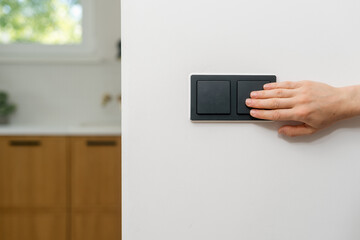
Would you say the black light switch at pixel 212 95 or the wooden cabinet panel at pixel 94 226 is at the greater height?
the black light switch at pixel 212 95

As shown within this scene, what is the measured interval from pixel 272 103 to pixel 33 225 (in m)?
1.99

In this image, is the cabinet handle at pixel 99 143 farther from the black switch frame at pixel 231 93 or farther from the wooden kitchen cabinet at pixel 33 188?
the black switch frame at pixel 231 93

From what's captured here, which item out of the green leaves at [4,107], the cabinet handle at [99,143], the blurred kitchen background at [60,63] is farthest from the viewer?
the blurred kitchen background at [60,63]

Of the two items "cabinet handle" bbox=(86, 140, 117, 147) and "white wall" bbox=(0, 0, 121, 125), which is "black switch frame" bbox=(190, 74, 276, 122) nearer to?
"cabinet handle" bbox=(86, 140, 117, 147)

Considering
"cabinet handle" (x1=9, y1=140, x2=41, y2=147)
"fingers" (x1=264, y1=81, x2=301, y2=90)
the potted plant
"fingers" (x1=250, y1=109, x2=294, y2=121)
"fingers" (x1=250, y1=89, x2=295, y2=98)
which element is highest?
"fingers" (x1=264, y1=81, x2=301, y2=90)

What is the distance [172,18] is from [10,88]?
98.1 inches

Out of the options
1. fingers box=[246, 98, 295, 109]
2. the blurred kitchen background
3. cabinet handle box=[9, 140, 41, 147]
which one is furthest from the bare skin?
the blurred kitchen background

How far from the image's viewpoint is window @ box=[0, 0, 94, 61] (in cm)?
275

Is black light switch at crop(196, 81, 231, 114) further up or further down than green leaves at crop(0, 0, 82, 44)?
further down

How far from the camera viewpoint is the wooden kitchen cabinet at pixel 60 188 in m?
2.12

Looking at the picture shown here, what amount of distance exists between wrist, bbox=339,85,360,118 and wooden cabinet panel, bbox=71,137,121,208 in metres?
1.65

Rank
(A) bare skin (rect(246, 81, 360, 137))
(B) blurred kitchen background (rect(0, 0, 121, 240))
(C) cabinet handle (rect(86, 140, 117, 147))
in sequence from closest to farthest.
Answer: (A) bare skin (rect(246, 81, 360, 137)) < (C) cabinet handle (rect(86, 140, 117, 147)) < (B) blurred kitchen background (rect(0, 0, 121, 240))

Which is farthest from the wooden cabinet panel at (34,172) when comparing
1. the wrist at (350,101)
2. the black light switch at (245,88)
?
the wrist at (350,101)

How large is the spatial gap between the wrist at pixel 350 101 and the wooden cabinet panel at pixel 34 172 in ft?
5.96
